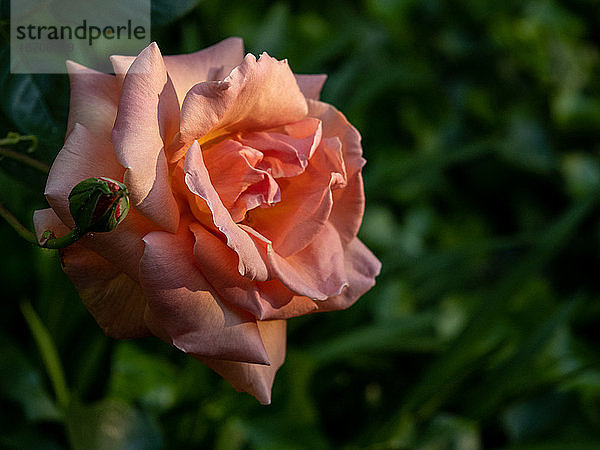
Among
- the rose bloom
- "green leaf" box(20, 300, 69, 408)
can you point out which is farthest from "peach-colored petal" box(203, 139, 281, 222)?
"green leaf" box(20, 300, 69, 408)

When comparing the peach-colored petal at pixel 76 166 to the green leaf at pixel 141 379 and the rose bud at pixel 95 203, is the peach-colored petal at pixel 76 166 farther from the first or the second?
the green leaf at pixel 141 379

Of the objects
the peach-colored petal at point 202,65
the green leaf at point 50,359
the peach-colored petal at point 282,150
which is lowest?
the green leaf at point 50,359

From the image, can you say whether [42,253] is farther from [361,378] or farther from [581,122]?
[581,122]

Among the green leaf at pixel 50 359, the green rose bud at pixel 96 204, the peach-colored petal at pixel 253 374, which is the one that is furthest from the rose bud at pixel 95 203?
the green leaf at pixel 50 359

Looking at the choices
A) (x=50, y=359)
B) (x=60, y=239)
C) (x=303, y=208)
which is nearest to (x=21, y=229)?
(x=60, y=239)

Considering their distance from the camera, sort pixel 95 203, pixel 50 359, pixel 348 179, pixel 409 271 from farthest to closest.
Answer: pixel 409 271
pixel 50 359
pixel 348 179
pixel 95 203

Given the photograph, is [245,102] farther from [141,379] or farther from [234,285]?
[141,379]

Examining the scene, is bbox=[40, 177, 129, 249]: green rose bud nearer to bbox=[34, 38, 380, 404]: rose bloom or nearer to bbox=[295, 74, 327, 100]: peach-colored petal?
bbox=[34, 38, 380, 404]: rose bloom
